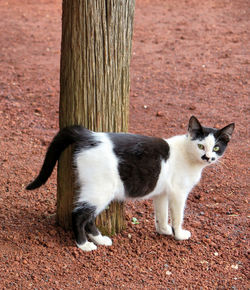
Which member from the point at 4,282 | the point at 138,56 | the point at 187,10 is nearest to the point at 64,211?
the point at 4,282

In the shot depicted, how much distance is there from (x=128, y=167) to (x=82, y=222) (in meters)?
0.60

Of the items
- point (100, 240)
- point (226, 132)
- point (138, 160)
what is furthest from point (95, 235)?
point (226, 132)

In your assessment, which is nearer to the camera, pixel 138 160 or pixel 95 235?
pixel 138 160

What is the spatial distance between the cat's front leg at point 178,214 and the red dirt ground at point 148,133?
8cm

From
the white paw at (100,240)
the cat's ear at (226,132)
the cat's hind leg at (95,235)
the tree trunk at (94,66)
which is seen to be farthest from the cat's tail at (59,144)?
the cat's ear at (226,132)

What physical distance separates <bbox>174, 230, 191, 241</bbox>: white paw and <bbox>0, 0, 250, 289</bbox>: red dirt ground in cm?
5

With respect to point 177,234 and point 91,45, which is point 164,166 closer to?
point 177,234

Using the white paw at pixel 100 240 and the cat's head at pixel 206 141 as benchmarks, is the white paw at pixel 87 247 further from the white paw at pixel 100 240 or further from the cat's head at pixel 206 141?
the cat's head at pixel 206 141

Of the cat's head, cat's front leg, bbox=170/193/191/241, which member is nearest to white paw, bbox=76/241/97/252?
cat's front leg, bbox=170/193/191/241

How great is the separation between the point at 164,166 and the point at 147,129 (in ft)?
8.93

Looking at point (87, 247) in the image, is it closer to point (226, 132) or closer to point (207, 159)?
point (207, 159)

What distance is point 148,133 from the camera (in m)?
6.49

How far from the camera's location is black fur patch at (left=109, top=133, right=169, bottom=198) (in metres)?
3.71

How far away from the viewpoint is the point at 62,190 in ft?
13.3
